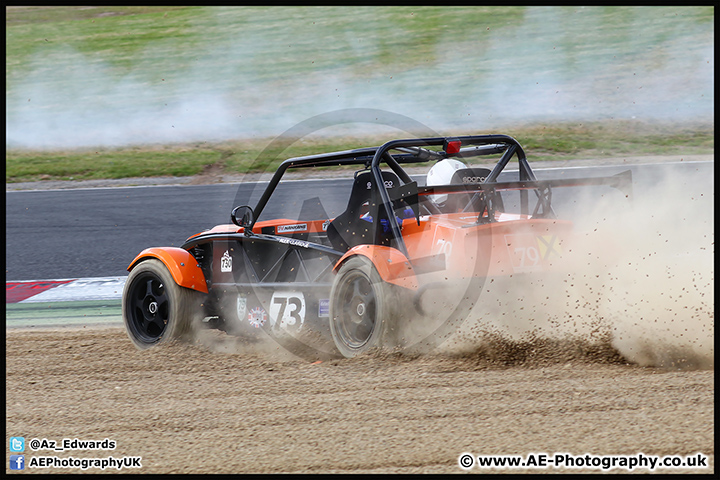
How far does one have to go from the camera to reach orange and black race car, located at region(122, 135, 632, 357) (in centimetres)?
456

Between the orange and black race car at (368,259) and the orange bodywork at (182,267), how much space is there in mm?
11

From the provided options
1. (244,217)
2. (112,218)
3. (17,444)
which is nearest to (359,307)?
(244,217)

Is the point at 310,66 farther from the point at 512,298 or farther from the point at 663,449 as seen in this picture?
the point at 663,449

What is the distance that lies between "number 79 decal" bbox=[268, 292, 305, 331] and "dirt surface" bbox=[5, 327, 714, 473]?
273mm

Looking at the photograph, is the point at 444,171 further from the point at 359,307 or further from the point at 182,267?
the point at 182,267

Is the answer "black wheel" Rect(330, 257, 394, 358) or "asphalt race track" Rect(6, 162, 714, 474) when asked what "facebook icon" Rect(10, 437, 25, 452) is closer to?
"asphalt race track" Rect(6, 162, 714, 474)

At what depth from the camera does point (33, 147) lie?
1925cm

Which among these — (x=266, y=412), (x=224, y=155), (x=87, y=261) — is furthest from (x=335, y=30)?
(x=266, y=412)

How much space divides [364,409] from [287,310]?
64.3 inches

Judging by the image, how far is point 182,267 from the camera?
578 cm

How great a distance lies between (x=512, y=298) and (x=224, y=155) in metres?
13.5

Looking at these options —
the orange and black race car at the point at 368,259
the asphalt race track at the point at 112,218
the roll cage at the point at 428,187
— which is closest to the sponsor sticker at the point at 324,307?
the orange and black race car at the point at 368,259

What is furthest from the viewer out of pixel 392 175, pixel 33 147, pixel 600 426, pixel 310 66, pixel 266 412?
pixel 310 66

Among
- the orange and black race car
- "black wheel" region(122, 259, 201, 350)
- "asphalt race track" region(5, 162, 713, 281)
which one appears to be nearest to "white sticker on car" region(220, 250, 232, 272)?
the orange and black race car
